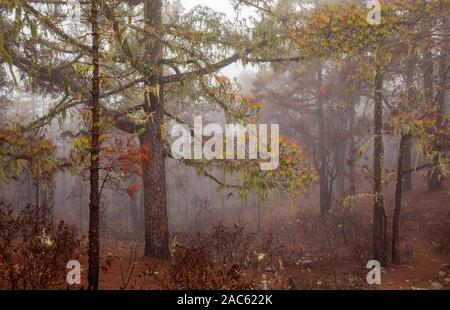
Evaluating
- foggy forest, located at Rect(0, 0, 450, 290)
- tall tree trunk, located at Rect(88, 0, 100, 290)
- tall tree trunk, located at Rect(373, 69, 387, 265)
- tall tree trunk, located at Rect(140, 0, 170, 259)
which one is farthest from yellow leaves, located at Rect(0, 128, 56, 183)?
tall tree trunk, located at Rect(373, 69, 387, 265)

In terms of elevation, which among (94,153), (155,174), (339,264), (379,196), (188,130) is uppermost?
(188,130)

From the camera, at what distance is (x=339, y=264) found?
10.2 m

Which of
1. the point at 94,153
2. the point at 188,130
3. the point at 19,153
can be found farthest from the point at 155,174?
the point at 19,153

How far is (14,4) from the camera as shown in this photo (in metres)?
6.26

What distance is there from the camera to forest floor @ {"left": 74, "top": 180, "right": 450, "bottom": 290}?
791 centimetres

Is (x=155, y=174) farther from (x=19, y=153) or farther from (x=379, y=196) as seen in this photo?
(x=379, y=196)

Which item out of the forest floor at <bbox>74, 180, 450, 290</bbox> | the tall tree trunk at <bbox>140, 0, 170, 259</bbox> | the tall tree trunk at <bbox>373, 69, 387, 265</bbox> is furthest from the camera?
the tall tree trunk at <bbox>373, 69, 387, 265</bbox>

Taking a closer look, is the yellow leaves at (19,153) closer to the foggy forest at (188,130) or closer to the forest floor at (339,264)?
the foggy forest at (188,130)

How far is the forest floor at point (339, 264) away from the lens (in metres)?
7.91

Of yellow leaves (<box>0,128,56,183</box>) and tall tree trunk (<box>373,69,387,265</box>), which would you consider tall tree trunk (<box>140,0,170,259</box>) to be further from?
tall tree trunk (<box>373,69,387,265</box>)

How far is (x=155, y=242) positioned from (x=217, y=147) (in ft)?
10.9
